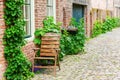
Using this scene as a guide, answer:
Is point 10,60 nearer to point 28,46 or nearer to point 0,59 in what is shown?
point 0,59

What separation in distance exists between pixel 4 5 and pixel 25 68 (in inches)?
60.2

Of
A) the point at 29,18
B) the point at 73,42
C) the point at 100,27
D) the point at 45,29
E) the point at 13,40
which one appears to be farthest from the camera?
the point at 100,27

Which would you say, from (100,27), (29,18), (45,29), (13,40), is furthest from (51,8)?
(100,27)

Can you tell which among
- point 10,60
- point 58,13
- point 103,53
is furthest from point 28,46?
point 103,53

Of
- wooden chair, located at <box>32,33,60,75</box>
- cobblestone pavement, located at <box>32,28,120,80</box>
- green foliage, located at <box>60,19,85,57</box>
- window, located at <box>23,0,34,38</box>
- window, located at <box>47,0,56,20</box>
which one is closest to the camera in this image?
cobblestone pavement, located at <box>32,28,120,80</box>

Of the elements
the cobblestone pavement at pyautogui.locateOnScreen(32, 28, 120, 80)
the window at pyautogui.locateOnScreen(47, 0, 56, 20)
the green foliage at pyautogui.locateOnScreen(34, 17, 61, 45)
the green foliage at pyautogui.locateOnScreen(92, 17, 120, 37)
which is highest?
the window at pyautogui.locateOnScreen(47, 0, 56, 20)

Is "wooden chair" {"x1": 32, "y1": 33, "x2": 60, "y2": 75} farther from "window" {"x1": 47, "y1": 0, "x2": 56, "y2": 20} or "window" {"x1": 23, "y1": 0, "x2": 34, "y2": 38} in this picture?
"window" {"x1": 47, "y1": 0, "x2": 56, "y2": 20}

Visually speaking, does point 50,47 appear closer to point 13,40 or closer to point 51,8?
point 13,40

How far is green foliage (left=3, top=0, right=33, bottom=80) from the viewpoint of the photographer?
7.46 meters

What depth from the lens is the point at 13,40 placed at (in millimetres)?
7594

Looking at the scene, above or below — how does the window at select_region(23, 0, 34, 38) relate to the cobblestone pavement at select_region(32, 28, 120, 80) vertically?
above

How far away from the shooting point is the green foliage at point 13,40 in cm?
746

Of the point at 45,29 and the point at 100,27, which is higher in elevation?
the point at 45,29

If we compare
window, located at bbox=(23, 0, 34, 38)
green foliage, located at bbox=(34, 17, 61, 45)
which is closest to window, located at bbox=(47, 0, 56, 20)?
green foliage, located at bbox=(34, 17, 61, 45)
